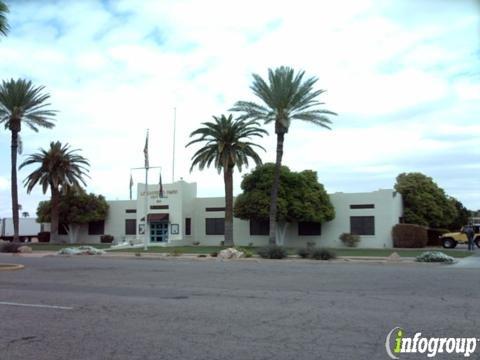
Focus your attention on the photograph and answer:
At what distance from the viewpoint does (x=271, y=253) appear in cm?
3039

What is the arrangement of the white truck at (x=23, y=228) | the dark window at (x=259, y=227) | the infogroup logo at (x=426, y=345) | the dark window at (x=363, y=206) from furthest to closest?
the white truck at (x=23, y=228), the dark window at (x=259, y=227), the dark window at (x=363, y=206), the infogroup logo at (x=426, y=345)

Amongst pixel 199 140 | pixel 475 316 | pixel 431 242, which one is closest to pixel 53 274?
pixel 475 316

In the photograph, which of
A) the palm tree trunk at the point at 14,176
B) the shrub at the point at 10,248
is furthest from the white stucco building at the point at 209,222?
the shrub at the point at 10,248

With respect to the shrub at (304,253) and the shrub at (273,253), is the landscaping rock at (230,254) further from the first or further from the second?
the shrub at (304,253)

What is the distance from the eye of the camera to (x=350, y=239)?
45.7 meters

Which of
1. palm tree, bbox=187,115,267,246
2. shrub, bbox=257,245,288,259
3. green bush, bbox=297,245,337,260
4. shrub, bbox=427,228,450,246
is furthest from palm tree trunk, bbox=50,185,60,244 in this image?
shrub, bbox=427,228,450,246

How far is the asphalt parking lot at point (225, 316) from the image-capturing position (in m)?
7.30

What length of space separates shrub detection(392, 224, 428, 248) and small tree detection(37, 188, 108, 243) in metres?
29.9

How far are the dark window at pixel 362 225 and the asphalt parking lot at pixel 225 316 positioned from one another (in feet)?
94.7

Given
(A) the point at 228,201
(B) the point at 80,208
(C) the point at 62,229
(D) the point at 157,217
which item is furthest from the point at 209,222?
(C) the point at 62,229

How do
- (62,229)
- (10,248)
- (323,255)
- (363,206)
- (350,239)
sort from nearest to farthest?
(323,255), (10,248), (350,239), (363,206), (62,229)

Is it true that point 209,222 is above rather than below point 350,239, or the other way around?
above

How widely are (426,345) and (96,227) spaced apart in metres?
53.3

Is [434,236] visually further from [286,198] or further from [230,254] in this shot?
[230,254]
